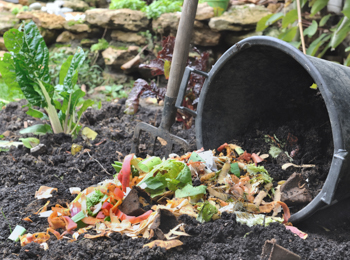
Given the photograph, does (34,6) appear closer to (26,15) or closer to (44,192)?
(26,15)

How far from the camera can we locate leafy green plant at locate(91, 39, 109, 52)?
4277 millimetres

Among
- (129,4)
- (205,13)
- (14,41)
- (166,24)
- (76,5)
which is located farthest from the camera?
(76,5)

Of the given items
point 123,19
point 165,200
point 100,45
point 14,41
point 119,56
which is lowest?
point 165,200

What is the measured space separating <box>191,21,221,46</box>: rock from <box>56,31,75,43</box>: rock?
6.30 ft

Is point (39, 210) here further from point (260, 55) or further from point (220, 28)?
point (220, 28)

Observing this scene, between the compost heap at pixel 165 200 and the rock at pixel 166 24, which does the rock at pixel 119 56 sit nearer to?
the rock at pixel 166 24

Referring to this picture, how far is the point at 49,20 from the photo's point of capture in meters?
4.46

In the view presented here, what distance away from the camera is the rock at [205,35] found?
12.3ft

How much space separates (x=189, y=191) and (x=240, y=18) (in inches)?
109

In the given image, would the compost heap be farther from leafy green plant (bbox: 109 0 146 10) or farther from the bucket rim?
leafy green plant (bbox: 109 0 146 10)

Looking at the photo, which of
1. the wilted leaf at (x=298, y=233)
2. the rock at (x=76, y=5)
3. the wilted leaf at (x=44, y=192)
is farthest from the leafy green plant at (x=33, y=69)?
the rock at (x=76, y=5)

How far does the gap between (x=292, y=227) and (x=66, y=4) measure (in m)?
4.86

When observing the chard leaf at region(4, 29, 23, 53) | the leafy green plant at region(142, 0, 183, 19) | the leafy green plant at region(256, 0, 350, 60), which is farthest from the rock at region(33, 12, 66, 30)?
the leafy green plant at region(256, 0, 350, 60)

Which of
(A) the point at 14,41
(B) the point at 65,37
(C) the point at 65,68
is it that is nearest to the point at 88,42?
(B) the point at 65,37
